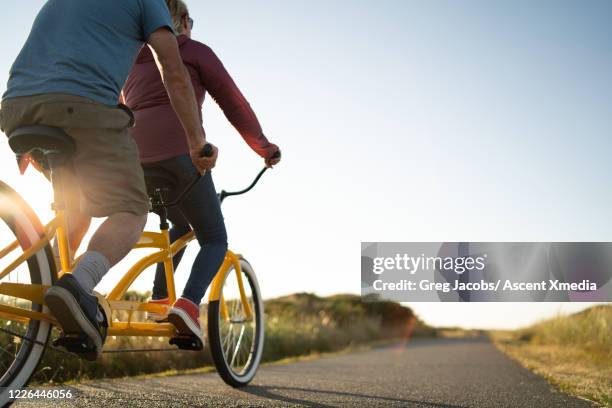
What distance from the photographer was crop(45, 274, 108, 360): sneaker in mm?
2289

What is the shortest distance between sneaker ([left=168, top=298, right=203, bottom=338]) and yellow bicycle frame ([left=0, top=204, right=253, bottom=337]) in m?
0.08

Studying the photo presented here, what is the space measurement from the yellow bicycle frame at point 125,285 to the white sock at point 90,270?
0.16 metres

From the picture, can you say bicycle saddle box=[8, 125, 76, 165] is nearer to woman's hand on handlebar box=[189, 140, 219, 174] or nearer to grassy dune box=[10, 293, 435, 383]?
woman's hand on handlebar box=[189, 140, 219, 174]

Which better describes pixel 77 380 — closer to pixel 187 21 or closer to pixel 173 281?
pixel 173 281

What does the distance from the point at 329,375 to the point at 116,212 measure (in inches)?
128

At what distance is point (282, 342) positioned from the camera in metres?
9.86

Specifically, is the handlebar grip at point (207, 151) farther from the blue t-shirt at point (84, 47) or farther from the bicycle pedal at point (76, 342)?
the bicycle pedal at point (76, 342)

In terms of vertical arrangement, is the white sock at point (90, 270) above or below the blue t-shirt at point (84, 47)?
below

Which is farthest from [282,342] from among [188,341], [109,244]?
[109,244]

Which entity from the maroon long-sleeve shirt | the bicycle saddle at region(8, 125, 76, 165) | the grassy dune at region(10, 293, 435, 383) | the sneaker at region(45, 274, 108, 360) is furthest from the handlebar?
the grassy dune at region(10, 293, 435, 383)

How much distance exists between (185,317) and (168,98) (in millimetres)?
1100

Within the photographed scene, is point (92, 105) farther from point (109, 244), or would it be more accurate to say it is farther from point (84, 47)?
point (109, 244)

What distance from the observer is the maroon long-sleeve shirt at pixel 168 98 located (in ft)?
10.7

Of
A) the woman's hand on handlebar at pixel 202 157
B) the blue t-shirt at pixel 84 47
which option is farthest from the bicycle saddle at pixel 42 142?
the woman's hand on handlebar at pixel 202 157
